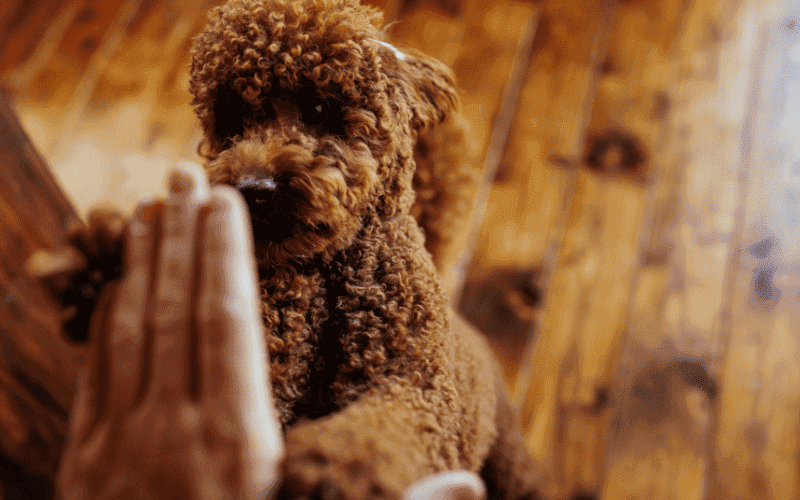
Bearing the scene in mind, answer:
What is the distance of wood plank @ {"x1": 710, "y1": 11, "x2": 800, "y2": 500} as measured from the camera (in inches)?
37.0

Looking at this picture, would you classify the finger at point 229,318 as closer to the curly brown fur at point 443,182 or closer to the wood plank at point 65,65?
the curly brown fur at point 443,182

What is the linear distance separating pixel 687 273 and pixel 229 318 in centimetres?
100

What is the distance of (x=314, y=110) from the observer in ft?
1.43

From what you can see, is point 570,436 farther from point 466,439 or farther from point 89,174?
point 89,174

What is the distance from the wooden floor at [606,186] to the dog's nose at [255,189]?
2.26ft

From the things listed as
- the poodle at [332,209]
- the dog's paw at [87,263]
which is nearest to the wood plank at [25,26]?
the poodle at [332,209]

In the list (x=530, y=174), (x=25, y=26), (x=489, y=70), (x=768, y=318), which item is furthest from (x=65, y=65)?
(x=768, y=318)

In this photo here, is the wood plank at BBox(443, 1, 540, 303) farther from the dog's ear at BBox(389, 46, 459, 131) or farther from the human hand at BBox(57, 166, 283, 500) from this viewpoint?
the human hand at BBox(57, 166, 283, 500)

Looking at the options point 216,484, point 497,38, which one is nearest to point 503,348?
point 497,38

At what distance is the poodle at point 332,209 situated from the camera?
410 mm

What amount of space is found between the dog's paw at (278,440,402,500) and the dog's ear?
267 mm

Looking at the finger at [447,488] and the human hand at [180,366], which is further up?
the human hand at [180,366]

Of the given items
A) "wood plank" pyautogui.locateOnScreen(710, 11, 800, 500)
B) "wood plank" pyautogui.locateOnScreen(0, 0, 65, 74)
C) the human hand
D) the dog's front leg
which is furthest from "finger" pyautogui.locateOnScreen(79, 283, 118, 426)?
"wood plank" pyautogui.locateOnScreen(0, 0, 65, 74)

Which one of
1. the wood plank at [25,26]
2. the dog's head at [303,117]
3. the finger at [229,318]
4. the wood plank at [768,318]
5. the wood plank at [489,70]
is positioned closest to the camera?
the finger at [229,318]
